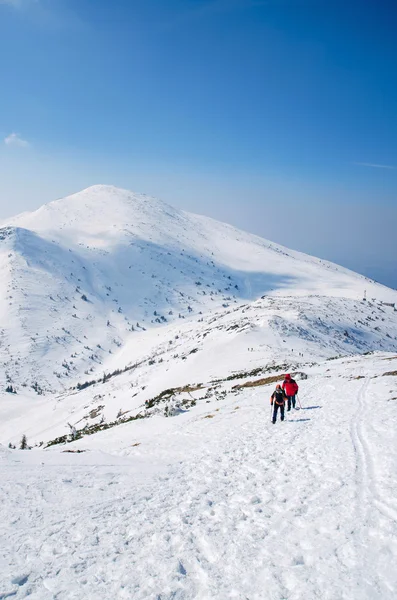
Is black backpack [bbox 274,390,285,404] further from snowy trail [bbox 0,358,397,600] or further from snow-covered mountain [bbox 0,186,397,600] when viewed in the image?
snowy trail [bbox 0,358,397,600]

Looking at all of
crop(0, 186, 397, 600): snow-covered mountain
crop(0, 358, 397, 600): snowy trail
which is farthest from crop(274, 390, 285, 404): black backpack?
crop(0, 358, 397, 600): snowy trail

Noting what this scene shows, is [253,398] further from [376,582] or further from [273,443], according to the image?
[376,582]

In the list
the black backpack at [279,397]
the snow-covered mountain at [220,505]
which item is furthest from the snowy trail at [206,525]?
the black backpack at [279,397]

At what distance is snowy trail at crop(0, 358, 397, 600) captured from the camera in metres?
5.80

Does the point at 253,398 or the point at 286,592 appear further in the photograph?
the point at 253,398

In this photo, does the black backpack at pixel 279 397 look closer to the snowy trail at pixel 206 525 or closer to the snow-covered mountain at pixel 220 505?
the snow-covered mountain at pixel 220 505

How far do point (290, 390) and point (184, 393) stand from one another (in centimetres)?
1729

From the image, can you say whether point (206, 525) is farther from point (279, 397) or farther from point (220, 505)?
point (279, 397)

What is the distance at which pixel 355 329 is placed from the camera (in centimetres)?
8000

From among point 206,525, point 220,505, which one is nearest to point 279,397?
point 220,505

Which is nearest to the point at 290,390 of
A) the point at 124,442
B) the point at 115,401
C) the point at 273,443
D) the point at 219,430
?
the point at 219,430

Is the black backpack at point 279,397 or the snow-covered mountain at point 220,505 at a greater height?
the black backpack at point 279,397

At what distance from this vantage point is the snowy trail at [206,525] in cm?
580

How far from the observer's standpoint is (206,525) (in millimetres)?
7867
